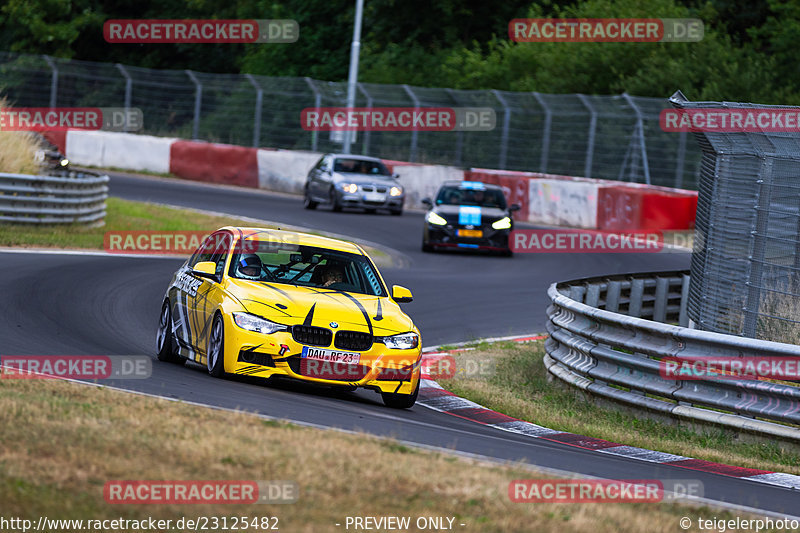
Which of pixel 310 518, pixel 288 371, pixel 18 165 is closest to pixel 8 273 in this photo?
pixel 18 165

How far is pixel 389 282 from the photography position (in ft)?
63.4

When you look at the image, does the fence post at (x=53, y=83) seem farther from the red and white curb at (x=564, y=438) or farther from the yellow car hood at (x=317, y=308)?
the yellow car hood at (x=317, y=308)

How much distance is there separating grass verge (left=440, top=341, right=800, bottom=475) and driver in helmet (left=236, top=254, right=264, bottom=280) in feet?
7.64

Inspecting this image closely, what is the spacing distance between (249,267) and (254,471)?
4.76 metres

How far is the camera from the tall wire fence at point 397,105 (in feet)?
104

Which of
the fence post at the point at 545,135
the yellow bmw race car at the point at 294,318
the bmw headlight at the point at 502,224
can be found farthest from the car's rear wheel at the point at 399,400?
the fence post at the point at 545,135

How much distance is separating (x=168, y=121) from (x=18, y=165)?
19.1 metres

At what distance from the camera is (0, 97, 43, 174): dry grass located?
22.1 meters

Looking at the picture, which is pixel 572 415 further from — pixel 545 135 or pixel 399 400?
pixel 545 135

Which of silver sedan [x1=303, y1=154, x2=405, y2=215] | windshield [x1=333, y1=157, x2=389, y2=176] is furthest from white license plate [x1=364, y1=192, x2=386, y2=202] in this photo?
windshield [x1=333, y1=157, x2=389, y2=176]

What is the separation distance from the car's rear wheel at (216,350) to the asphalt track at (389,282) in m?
0.12

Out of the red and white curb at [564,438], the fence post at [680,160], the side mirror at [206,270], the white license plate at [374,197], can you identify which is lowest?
the red and white curb at [564,438]

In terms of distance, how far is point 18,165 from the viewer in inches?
874

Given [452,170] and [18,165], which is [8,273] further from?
[452,170]
